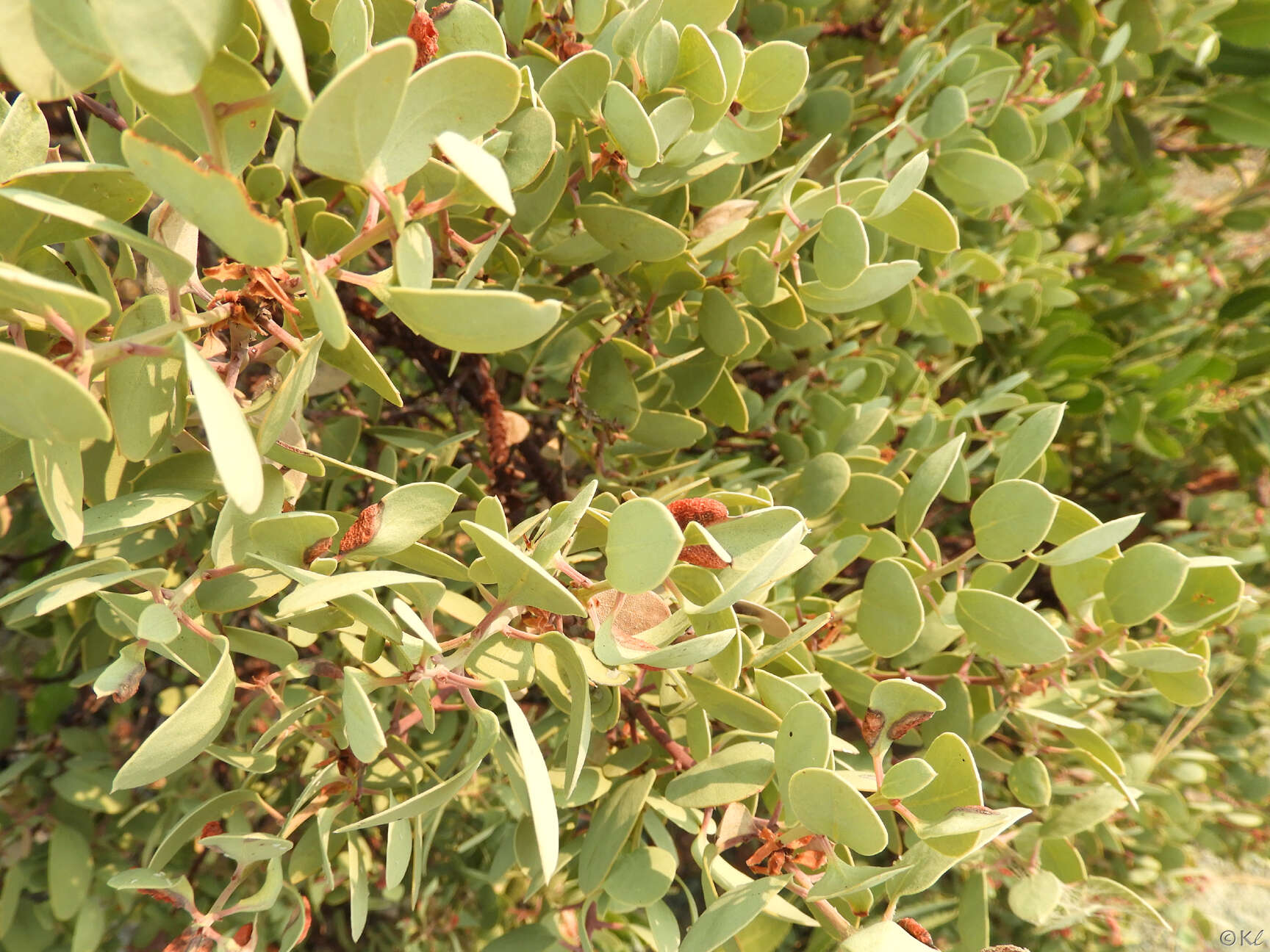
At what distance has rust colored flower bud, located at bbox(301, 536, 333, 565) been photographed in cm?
42

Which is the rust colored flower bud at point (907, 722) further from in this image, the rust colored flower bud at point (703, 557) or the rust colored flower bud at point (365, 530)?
the rust colored flower bud at point (365, 530)

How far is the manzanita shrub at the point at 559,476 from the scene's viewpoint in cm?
34

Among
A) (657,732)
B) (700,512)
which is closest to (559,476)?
(657,732)

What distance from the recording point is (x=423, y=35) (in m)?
0.44

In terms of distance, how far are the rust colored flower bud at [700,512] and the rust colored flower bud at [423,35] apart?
26cm

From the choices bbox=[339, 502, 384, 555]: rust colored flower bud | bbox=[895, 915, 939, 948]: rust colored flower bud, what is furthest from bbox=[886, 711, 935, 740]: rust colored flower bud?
bbox=[339, 502, 384, 555]: rust colored flower bud

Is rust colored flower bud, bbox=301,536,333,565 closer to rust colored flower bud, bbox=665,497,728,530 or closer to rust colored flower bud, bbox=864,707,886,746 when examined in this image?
rust colored flower bud, bbox=665,497,728,530

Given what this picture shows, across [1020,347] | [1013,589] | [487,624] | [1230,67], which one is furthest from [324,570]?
[1230,67]

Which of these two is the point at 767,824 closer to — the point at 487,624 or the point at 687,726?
the point at 687,726

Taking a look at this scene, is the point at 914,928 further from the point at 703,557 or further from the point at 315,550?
the point at 315,550

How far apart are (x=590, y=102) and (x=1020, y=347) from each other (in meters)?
0.97

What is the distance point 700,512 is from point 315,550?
19 cm

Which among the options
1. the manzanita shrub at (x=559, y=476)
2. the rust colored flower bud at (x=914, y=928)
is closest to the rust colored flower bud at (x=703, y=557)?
the manzanita shrub at (x=559, y=476)

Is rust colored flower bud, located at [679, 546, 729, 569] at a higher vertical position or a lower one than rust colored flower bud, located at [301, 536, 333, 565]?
higher
